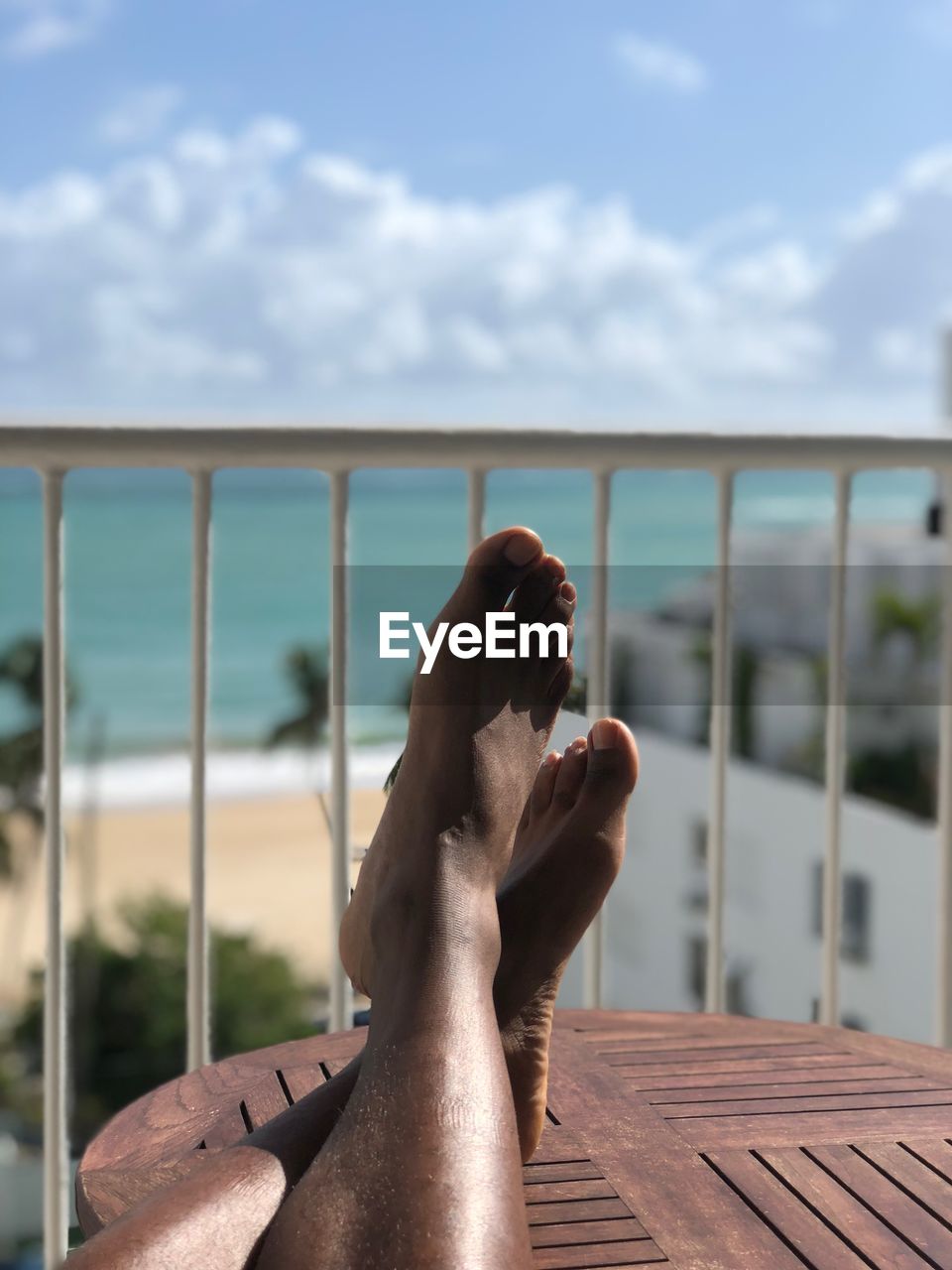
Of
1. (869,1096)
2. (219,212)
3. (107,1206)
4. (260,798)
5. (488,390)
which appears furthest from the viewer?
(219,212)

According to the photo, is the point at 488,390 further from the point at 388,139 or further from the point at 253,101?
the point at 253,101

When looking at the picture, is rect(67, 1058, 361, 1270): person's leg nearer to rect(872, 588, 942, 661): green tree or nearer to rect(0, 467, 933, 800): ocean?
rect(872, 588, 942, 661): green tree

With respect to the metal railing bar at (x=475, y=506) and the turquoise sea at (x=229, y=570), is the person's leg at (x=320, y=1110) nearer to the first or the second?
the metal railing bar at (x=475, y=506)

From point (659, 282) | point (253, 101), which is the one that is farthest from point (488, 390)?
point (253, 101)

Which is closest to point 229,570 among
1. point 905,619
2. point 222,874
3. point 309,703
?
point 222,874

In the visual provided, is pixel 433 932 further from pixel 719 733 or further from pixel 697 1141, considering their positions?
pixel 719 733

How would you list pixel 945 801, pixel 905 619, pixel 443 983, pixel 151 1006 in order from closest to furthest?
1. pixel 443 983
2. pixel 945 801
3. pixel 905 619
4. pixel 151 1006
